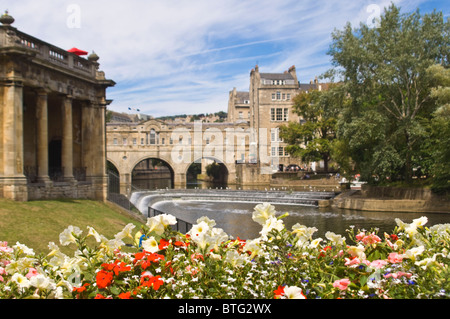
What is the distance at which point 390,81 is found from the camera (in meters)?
32.7

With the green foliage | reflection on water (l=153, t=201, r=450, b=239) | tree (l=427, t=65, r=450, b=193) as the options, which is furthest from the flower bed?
the green foliage

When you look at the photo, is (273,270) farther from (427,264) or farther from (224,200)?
(224,200)

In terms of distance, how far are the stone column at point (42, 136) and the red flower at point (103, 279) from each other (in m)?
19.1

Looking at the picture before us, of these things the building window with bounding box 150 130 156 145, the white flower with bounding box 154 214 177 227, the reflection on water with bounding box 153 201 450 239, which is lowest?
the reflection on water with bounding box 153 201 450 239

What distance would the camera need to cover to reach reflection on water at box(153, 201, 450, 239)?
2586 cm

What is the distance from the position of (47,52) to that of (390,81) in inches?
969

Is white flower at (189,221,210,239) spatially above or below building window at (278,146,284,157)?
below

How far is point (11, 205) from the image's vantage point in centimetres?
1702

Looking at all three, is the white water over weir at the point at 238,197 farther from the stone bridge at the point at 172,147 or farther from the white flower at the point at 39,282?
the white flower at the point at 39,282

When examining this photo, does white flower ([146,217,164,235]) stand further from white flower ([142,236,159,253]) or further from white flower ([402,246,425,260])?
white flower ([402,246,425,260])

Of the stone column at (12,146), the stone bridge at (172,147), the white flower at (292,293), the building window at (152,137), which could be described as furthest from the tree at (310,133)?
the white flower at (292,293)

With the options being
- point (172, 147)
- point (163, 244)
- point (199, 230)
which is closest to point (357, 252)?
point (199, 230)

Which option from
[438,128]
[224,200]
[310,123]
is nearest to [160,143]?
[310,123]
